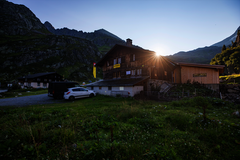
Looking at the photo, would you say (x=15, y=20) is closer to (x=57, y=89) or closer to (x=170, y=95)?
(x=57, y=89)

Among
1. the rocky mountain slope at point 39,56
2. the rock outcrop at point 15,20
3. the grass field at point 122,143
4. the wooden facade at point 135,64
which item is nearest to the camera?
the grass field at point 122,143

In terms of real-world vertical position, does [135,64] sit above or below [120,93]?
above

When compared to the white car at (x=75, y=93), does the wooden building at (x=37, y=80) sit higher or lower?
higher

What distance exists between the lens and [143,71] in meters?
18.3

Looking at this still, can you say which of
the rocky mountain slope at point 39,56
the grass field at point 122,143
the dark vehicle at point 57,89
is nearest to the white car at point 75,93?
the dark vehicle at point 57,89

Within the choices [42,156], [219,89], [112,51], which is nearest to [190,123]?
[42,156]

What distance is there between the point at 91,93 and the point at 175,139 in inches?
579

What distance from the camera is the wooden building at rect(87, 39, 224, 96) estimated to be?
17.3m

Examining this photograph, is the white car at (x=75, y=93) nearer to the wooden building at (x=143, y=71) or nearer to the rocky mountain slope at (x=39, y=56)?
the wooden building at (x=143, y=71)

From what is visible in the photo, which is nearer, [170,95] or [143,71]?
[170,95]

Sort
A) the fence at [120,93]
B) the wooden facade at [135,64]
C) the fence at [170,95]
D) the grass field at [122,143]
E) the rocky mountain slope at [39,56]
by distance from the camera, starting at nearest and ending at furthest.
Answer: the grass field at [122,143]
the fence at [170,95]
the fence at [120,93]
the wooden facade at [135,64]
the rocky mountain slope at [39,56]

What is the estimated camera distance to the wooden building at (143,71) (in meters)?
17.3

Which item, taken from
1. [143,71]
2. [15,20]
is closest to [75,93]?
[143,71]

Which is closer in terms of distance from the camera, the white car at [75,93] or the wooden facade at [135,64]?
the white car at [75,93]
